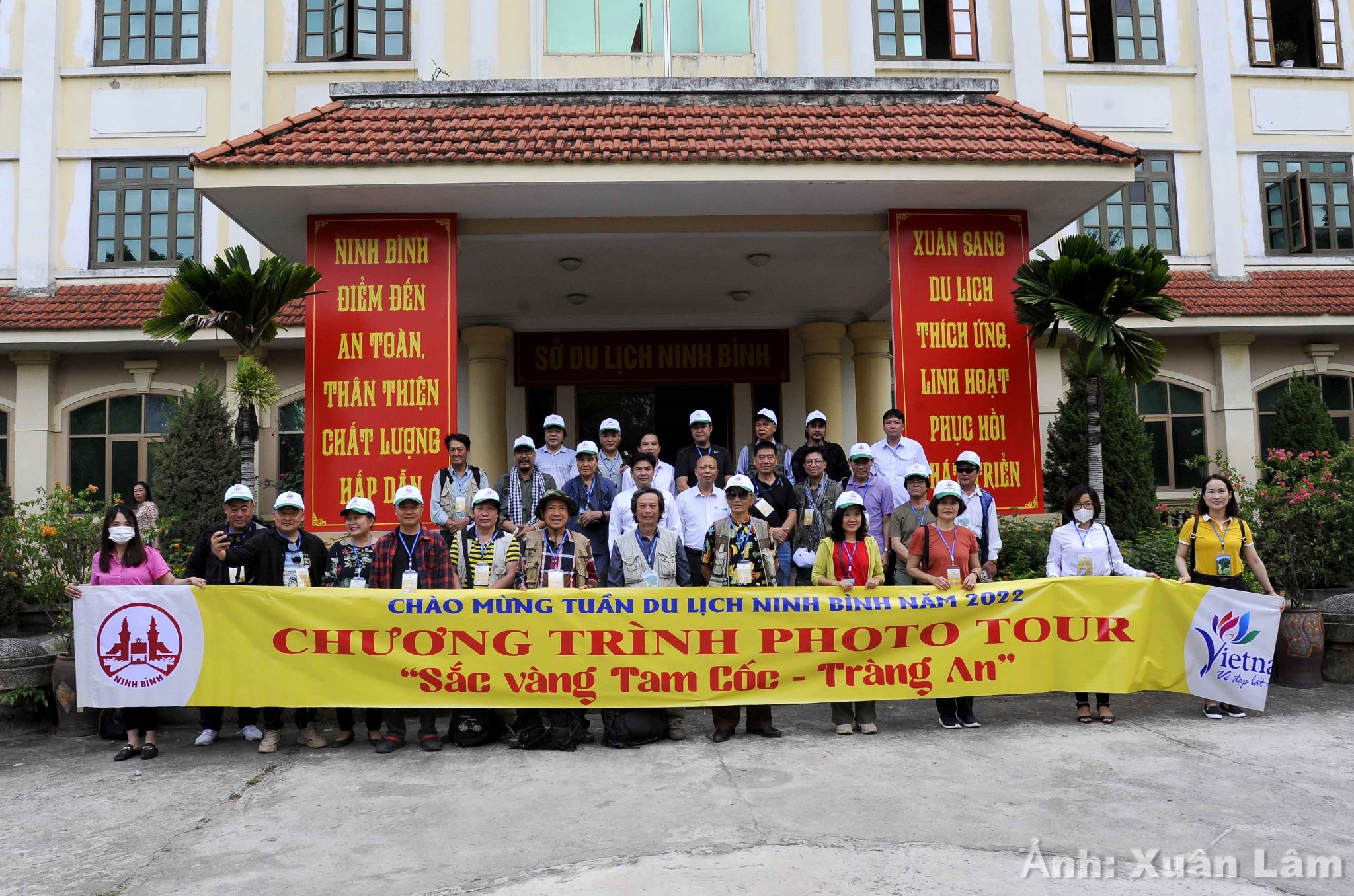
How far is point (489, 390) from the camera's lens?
1434 centimetres

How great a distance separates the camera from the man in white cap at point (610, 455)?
8.99 meters

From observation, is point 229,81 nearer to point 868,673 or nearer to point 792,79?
point 792,79

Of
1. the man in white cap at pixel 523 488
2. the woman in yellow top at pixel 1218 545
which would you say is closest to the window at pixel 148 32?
the man in white cap at pixel 523 488

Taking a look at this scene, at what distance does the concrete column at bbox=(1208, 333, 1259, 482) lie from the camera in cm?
1719

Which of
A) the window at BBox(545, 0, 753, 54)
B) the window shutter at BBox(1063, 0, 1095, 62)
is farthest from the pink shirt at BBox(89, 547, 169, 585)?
the window shutter at BBox(1063, 0, 1095, 62)

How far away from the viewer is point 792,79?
11.0 meters

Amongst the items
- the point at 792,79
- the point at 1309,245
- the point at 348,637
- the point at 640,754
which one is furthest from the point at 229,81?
the point at 1309,245

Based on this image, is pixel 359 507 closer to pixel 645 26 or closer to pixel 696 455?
pixel 696 455

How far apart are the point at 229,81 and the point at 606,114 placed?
32.3 ft

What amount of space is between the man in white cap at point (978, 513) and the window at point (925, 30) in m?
11.7

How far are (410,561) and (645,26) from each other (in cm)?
1009

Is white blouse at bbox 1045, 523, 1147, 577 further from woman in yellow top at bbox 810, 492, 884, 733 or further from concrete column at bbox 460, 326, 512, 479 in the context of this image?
concrete column at bbox 460, 326, 512, 479

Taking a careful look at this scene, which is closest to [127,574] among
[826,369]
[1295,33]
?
[826,369]

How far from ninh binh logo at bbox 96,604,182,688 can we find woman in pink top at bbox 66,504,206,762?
221 mm
